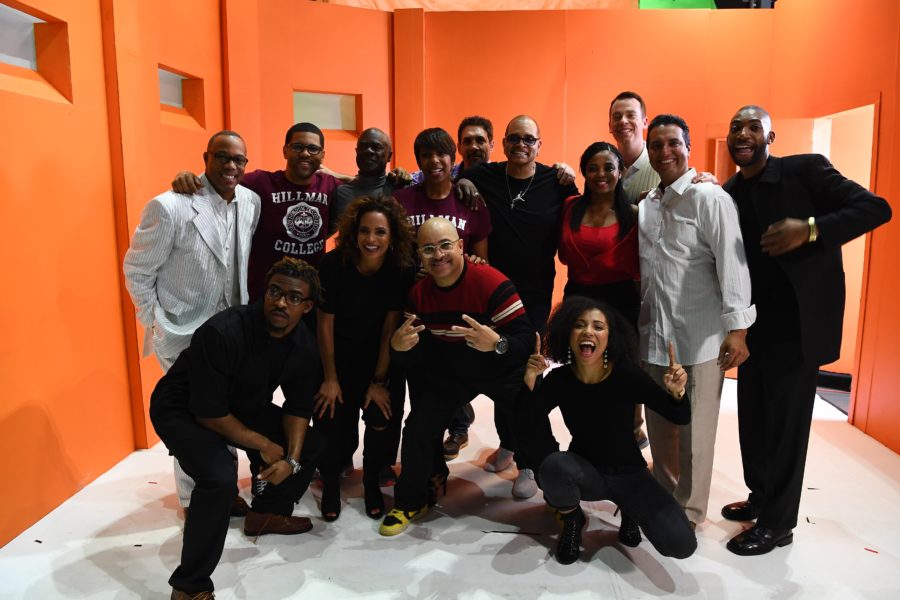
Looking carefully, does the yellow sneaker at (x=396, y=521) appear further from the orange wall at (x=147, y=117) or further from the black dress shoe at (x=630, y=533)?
the orange wall at (x=147, y=117)

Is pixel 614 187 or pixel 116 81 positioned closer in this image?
pixel 614 187

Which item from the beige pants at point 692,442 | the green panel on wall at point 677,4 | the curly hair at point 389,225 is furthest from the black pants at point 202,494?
the green panel on wall at point 677,4

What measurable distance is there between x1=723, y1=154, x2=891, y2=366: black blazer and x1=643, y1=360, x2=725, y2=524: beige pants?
1.31 ft

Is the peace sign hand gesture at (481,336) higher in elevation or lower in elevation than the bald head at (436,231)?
lower

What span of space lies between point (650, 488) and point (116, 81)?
3.30m

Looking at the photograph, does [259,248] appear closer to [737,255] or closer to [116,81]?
[116,81]

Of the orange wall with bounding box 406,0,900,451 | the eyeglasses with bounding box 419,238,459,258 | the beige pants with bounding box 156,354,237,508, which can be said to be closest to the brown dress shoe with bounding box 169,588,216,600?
the beige pants with bounding box 156,354,237,508

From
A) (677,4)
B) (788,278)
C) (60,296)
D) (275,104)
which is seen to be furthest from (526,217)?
(677,4)

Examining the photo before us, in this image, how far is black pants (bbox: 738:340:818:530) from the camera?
2.82 metres

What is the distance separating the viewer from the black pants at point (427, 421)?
3.17m

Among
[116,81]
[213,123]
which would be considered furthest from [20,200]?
[213,123]

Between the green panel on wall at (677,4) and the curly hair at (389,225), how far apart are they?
5165mm

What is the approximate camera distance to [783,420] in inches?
112

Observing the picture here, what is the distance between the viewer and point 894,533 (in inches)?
123
